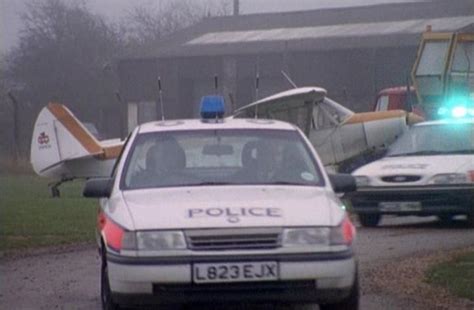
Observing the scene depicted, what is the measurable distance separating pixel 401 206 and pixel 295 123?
8145 millimetres

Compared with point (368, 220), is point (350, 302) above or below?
above

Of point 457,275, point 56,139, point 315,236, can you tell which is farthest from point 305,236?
point 56,139

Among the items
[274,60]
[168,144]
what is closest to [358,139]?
[168,144]

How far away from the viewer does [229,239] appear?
953cm

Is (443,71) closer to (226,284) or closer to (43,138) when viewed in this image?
(43,138)

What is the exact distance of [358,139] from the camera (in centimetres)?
2794

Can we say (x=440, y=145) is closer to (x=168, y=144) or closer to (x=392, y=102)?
(x=168, y=144)

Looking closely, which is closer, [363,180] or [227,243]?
[227,243]

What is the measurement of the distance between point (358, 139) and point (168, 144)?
55.9 feet

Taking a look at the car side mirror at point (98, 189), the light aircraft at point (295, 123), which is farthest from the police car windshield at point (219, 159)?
the light aircraft at point (295, 123)

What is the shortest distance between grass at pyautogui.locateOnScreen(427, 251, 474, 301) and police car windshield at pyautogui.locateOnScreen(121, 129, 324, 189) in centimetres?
212

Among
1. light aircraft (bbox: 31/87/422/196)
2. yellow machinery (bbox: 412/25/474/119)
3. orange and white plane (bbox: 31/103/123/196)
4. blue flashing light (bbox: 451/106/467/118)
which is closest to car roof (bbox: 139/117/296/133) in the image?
light aircraft (bbox: 31/87/422/196)

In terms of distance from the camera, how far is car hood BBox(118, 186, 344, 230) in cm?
962

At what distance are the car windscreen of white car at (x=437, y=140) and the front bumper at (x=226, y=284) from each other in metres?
11.4
